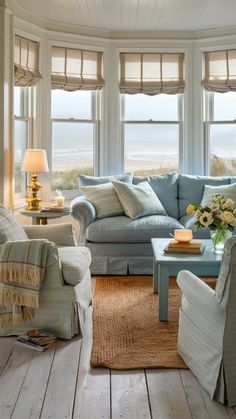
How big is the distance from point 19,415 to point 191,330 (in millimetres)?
1025

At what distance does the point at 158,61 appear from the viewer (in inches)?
253

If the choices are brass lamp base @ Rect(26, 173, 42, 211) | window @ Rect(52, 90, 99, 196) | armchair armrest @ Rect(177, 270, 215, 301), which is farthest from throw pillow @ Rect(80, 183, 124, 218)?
armchair armrest @ Rect(177, 270, 215, 301)

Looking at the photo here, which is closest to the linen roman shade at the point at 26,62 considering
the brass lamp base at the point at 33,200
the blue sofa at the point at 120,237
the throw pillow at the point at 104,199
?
the brass lamp base at the point at 33,200

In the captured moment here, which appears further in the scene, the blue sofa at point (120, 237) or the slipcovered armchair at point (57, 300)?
the blue sofa at point (120, 237)

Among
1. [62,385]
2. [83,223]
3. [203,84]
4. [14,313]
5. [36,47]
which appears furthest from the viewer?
[203,84]

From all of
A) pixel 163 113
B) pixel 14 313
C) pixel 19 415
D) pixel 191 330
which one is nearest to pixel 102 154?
pixel 163 113

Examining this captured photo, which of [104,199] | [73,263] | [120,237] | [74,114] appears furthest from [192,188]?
[73,263]

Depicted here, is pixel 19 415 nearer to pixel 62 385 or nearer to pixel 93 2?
pixel 62 385

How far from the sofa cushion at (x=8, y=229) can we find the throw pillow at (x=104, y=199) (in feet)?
5.64

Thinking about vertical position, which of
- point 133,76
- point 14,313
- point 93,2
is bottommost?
point 14,313

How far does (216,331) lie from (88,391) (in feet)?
2.41

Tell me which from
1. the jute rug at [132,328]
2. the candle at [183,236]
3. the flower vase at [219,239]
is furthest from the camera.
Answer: the candle at [183,236]

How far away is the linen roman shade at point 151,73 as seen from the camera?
251 inches

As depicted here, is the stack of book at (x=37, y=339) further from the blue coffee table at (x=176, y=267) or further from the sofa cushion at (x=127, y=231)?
the sofa cushion at (x=127, y=231)
